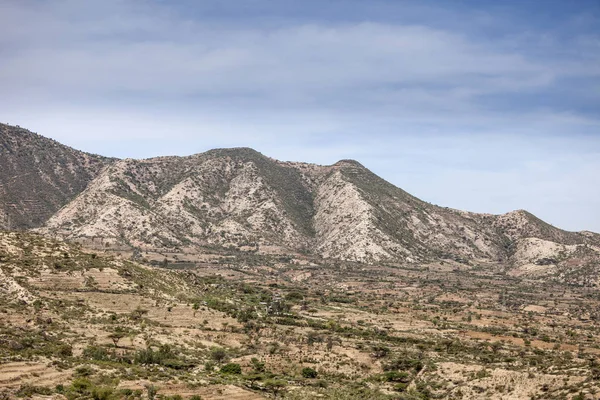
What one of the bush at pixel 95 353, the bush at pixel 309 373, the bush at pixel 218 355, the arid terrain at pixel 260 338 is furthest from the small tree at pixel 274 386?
the bush at pixel 95 353

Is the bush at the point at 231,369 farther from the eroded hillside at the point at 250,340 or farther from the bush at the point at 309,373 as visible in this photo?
the bush at the point at 309,373

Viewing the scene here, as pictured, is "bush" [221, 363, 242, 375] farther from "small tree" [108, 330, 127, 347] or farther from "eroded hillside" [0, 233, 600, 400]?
"small tree" [108, 330, 127, 347]

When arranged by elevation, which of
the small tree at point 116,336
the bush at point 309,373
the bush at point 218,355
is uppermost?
the small tree at point 116,336

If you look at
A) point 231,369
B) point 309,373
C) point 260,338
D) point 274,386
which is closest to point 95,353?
point 231,369

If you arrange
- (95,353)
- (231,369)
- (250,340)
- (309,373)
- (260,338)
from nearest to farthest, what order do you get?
(95,353) < (231,369) < (309,373) < (250,340) < (260,338)

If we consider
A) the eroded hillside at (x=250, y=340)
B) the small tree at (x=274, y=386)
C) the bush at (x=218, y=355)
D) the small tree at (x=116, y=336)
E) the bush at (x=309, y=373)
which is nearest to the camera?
the eroded hillside at (x=250, y=340)

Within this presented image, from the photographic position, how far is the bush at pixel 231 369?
196 feet

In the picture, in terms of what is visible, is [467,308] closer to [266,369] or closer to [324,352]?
[324,352]

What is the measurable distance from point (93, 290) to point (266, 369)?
115ft

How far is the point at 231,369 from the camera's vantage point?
197 feet

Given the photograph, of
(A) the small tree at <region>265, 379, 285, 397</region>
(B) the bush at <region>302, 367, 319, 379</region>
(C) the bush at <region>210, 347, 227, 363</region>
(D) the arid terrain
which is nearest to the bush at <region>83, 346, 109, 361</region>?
(D) the arid terrain

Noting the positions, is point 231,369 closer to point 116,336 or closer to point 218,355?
point 218,355

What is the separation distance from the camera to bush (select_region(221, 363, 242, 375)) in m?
59.7

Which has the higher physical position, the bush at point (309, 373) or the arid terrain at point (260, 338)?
the arid terrain at point (260, 338)
